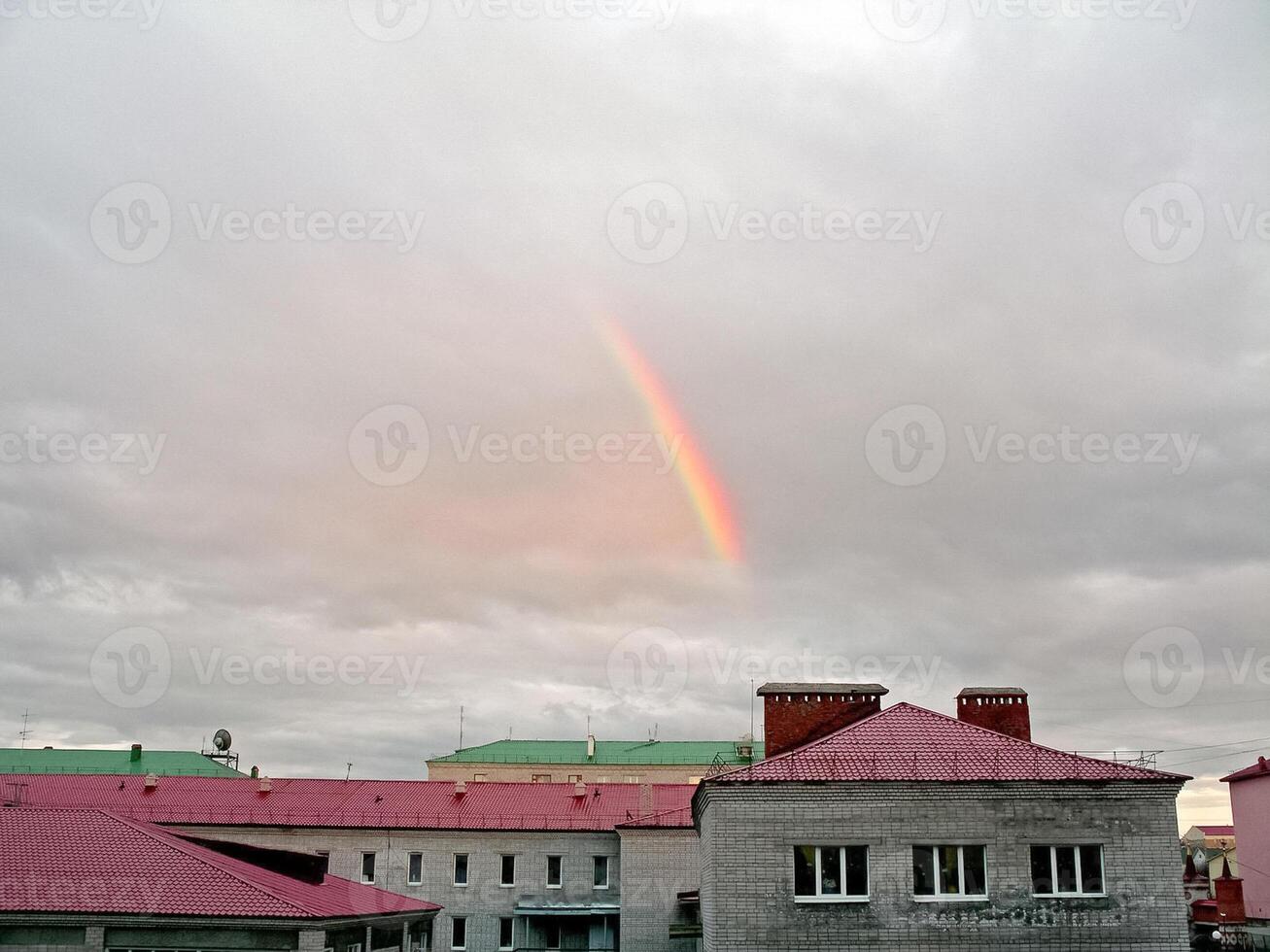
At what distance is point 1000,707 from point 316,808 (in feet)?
134

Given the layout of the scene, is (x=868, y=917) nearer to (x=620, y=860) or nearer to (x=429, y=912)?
(x=429, y=912)

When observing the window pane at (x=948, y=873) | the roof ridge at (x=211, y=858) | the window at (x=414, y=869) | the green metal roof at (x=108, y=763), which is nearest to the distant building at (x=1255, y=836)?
the window pane at (x=948, y=873)

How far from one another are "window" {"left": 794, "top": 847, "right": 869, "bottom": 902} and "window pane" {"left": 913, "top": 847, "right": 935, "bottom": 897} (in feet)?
3.78

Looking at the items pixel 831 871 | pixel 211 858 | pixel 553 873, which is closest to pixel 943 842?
pixel 831 871

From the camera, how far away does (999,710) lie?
32.9 m

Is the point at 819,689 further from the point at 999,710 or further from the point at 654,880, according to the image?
the point at 654,880

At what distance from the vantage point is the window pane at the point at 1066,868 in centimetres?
2644

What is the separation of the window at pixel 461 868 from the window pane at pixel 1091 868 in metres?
38.3

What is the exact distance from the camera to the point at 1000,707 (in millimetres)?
32906

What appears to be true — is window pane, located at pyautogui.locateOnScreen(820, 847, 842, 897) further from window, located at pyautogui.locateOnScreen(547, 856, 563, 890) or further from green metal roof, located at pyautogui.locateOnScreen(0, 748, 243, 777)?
green metal roof, located at pyautogui.locateOnScreen(0, 748, 243, 777)

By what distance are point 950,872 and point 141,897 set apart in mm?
21218

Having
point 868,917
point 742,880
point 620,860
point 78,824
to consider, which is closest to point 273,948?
point 78,824

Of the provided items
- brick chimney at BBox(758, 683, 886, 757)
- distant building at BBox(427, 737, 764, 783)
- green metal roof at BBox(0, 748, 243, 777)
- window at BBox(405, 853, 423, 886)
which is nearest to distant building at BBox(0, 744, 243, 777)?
green metal roof at BBox(0, 748, 243, 777)

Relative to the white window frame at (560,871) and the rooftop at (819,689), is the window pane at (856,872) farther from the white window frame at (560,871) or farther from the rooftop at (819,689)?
the white window frame at (560,871)
